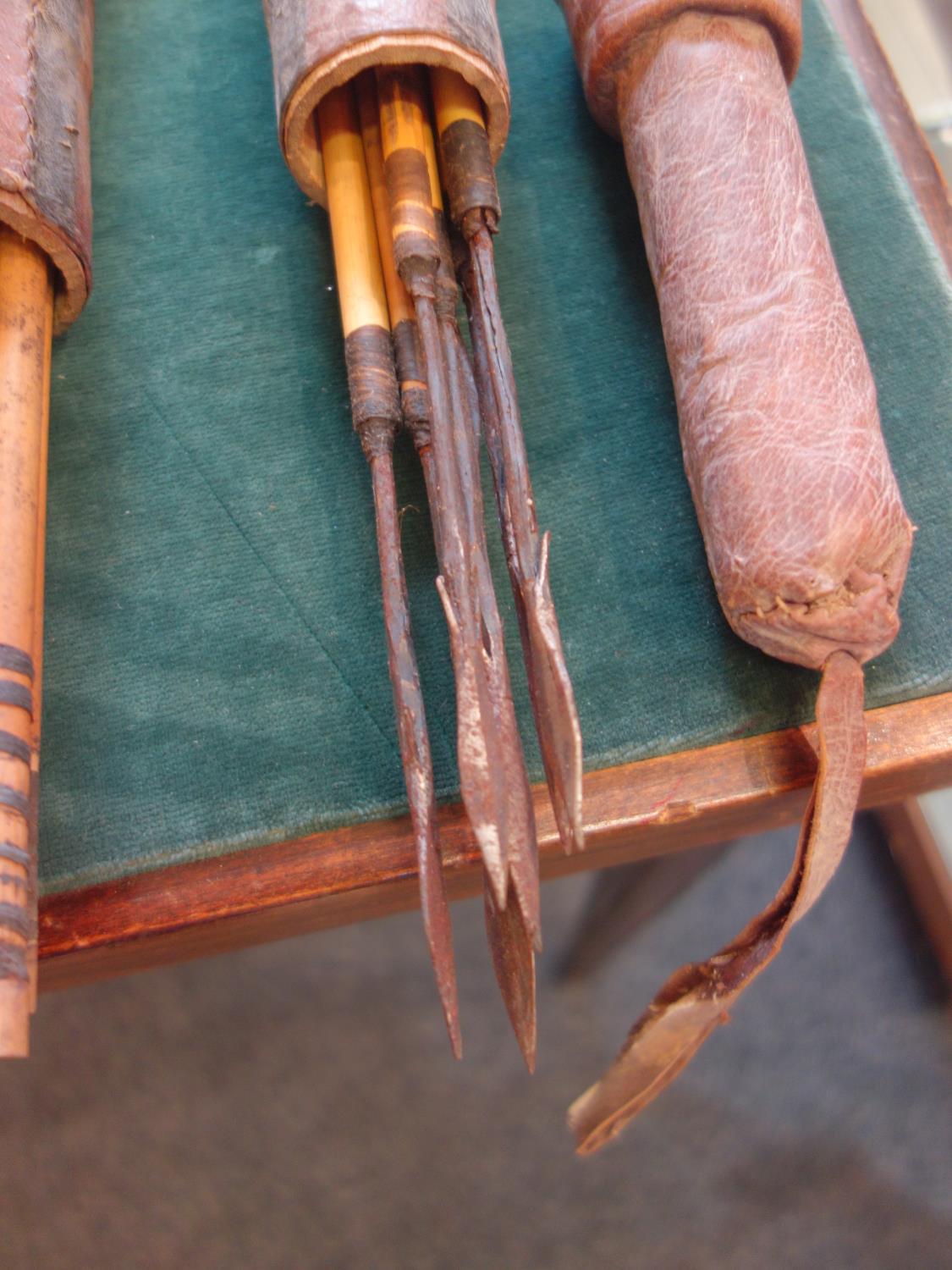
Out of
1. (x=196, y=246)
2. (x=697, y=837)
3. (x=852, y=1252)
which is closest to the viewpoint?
(x=697, y=837)

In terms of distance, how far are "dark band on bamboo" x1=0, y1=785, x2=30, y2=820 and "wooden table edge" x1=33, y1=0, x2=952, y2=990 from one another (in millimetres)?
152

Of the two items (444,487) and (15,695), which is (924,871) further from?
(15,695)

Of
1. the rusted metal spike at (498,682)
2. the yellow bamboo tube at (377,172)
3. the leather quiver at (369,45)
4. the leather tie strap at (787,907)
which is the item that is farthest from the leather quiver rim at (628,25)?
the leather tie strap at (787,907)

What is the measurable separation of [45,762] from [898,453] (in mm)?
782

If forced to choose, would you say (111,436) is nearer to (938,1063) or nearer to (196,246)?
(196,246)

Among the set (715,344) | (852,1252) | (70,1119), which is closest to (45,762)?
(715,344)

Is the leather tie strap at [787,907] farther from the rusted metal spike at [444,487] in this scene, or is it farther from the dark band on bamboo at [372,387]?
the dark band on bamboo at [372,387]

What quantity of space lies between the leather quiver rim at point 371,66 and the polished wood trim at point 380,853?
21.7 inches

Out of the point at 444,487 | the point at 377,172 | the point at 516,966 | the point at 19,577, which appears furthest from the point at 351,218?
the point at 516,966

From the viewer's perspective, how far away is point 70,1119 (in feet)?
4.94

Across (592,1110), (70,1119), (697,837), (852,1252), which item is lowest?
(852,1252)

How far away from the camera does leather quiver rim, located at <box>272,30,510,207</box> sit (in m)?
0.83

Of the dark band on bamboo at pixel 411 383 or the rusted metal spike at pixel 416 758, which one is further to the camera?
the dark band on bamboo at pixel 411 383

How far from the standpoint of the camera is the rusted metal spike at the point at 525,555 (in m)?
0.68
